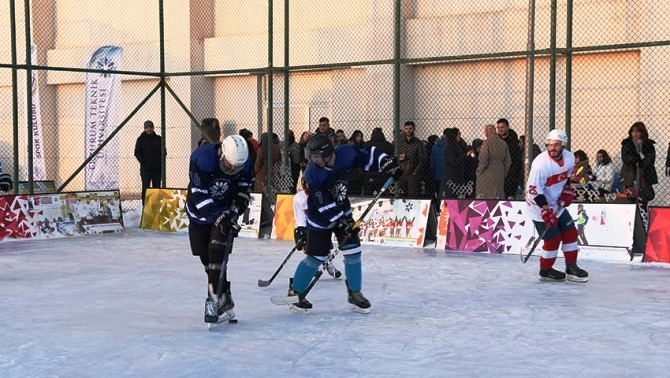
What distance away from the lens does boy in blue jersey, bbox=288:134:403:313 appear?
7.96 m

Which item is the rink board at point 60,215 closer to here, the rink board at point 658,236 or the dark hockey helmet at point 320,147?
the dark hockey helmet at point 320,147

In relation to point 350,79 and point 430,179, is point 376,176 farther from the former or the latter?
point 350,79

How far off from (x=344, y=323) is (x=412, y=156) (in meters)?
6.62

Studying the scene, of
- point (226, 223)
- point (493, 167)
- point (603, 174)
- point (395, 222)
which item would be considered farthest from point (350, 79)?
point (226, 223)

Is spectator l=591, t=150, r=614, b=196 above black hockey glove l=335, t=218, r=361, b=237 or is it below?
above

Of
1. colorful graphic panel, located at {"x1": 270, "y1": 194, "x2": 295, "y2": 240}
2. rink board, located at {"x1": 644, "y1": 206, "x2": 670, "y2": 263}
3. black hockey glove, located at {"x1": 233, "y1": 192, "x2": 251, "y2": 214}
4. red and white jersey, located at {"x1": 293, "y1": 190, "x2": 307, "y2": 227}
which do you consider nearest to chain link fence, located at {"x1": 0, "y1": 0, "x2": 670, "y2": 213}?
colorful graphic panel, located at {"x1": 270, "y1": 194, "x2": 295, "y2": 240}

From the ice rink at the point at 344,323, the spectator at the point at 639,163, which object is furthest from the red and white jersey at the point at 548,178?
the spectator at the point at 639,163

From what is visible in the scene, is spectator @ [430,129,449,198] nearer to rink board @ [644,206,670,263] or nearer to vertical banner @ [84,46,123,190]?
rink board @ [644,206,670,263]

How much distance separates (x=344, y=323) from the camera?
7664 mm

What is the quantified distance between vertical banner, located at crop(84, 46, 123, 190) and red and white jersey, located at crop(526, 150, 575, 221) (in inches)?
564

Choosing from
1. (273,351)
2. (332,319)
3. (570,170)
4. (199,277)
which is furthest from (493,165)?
(273,351)

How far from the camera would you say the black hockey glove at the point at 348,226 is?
7.97 metres

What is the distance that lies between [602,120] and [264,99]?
294 inches

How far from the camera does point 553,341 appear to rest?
22.7 ft
